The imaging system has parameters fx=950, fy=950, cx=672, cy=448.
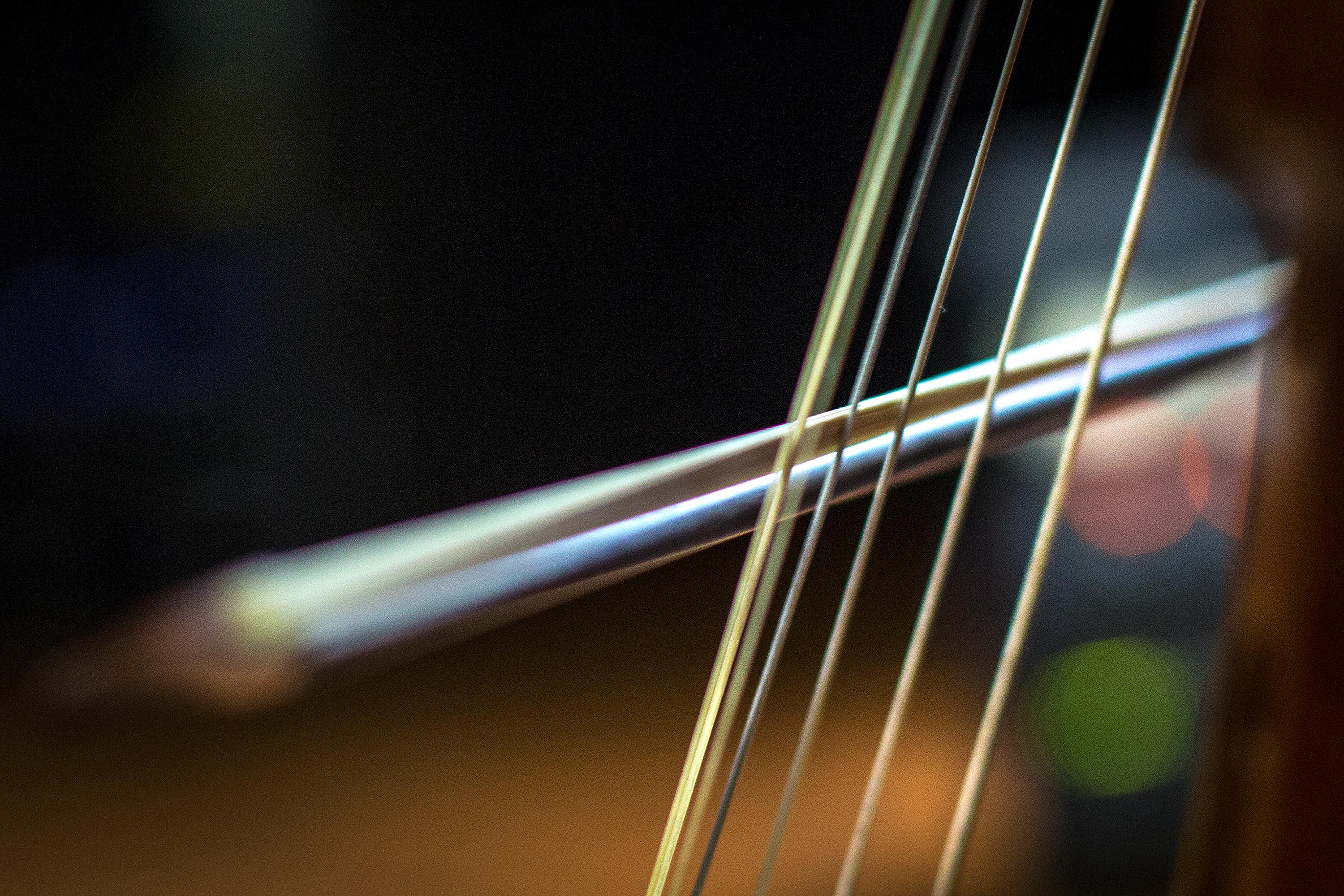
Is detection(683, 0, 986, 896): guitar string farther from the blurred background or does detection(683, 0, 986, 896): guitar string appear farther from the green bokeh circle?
the green bokeh circle

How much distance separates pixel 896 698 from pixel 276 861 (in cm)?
78

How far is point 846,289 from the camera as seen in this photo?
0.67ft

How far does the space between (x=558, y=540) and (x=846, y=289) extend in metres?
0.13

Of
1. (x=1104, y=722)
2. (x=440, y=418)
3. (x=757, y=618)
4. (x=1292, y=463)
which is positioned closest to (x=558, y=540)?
(x=757, y=618)

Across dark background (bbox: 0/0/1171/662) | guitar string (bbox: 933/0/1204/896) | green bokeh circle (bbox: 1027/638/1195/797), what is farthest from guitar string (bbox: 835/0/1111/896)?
green bokeh circle (bbox: 1027/638/1195/797)

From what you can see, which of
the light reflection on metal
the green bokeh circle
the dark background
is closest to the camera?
the light reflection on metal

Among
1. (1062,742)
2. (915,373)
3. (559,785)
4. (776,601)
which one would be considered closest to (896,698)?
(915,373)

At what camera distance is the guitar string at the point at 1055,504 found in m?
0.17

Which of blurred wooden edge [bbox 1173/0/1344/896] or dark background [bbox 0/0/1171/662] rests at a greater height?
dark background [bbox 0/0/1171/662]

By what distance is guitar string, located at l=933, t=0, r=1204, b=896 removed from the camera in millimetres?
165

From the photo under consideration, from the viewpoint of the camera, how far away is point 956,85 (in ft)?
0.77

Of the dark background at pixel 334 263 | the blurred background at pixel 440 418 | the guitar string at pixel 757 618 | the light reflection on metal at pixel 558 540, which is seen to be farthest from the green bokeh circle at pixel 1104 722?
the guitar string at pixel 757 618

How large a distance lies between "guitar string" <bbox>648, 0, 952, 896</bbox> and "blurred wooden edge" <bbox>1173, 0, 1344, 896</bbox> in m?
0.08

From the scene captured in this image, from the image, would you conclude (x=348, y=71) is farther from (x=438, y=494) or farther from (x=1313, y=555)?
(x=1313, y=555)
